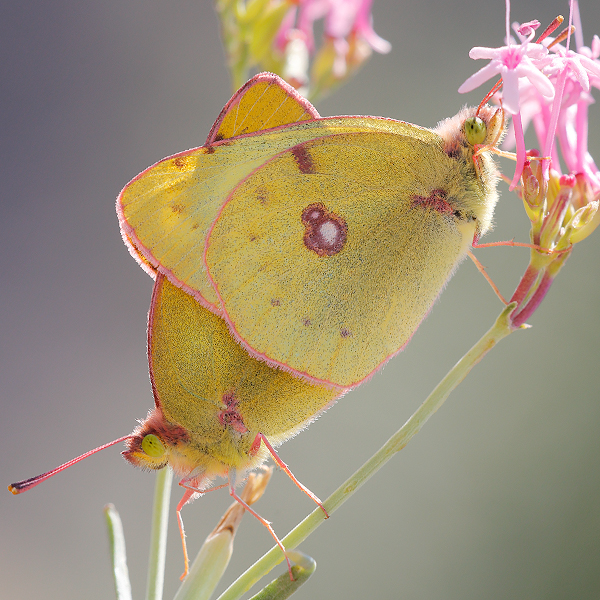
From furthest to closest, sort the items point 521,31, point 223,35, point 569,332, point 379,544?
point 569,332 → point 379,544 → point 223,35 → point 521,31

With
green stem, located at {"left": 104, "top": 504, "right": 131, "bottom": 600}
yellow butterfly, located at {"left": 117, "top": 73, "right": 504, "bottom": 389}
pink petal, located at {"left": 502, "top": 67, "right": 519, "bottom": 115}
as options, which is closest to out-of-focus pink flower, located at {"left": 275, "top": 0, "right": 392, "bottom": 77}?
yellow butterfly, located at {"left": 117, "top": 73, "right": 504, "bottom": 389}

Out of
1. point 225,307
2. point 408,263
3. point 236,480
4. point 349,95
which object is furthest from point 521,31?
point 349,95

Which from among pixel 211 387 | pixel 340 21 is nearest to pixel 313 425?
pixel 340 21

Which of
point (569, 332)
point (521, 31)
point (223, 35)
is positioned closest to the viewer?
point (521, 31)

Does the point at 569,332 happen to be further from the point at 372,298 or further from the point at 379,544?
the point at 372,298

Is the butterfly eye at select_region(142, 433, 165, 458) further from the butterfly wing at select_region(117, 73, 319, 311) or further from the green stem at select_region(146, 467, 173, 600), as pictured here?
the butterfly wing at select_region(117, 73, 319, 311)

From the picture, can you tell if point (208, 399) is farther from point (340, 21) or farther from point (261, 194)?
point (340, 21)

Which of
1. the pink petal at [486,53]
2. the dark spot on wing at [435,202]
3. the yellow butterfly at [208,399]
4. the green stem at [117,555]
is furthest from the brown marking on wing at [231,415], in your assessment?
the pink petal at [486,53]

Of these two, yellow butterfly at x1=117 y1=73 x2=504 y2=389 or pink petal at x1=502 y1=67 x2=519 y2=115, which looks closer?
pink petal at x1=502 y1=67 x2=519 y2=115

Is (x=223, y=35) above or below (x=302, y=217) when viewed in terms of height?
above
